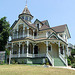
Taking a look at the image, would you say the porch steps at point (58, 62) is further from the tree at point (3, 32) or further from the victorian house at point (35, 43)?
the tree at point (3, 32)

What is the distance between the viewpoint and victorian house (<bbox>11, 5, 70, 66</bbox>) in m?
23.3

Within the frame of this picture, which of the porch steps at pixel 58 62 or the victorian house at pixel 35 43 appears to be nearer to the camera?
the porch steps at pixel 58 62

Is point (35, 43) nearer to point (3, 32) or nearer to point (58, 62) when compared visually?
point (58, 62)

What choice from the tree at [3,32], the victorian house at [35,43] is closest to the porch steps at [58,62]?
the victorian house at [35,43]

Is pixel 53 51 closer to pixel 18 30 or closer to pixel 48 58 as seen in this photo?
pixel 48 58

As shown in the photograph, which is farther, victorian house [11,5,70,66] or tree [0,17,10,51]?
tree [0,17,10,51]

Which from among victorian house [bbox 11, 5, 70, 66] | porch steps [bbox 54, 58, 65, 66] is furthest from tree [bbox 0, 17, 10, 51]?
porch steps [bbox 54, 58, 65, 66]

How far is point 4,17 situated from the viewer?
993 inches

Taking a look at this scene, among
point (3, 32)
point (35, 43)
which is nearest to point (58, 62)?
point (35, 43)

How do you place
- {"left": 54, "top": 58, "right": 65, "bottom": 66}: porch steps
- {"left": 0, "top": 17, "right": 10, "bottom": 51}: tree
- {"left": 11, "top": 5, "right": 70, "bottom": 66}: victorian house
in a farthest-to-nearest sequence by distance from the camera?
{"left": 0, "top": 17, "right": 10, "bottom": 51}: tree < {"left": 11, "top": 5, "right": 70, "bottom": 66}: victorian house < {"left": 54, "top": 58, "right": 65, "bottom": 66}: porch steps

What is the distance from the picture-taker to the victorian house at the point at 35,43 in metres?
23.3

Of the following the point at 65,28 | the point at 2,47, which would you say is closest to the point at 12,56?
the point at 2,47

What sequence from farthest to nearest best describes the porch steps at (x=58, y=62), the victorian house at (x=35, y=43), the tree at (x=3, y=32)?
the tree at (x=3, y=32), the victorian house at (x=35, y=43), the porch steps at (x=58, y=62)

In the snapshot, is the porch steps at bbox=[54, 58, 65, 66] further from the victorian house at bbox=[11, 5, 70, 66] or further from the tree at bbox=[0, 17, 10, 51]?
the tree at bbox=[0, 17, 10, 51]
